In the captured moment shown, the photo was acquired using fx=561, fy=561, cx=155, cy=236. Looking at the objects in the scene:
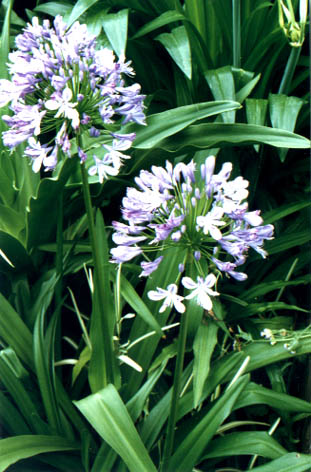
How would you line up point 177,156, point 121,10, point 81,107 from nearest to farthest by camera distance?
point 81,107
point 177,156
point 121,10

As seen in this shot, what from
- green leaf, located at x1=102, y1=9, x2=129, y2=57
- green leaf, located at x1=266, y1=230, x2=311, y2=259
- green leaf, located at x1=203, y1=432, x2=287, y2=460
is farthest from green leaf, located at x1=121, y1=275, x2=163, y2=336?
green leaf, located at x1=102, y1=9, x2=129, y2=57

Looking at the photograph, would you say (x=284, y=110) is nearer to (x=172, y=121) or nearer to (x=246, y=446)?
(x=172, y=121)

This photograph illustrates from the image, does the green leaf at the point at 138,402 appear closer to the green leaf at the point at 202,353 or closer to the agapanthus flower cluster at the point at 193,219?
the green leaf at the point at 202,353

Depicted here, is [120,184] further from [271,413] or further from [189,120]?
[271,413]

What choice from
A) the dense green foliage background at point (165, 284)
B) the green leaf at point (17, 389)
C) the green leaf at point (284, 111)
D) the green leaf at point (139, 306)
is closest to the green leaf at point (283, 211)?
the dense green foliage background at point (165, 284)

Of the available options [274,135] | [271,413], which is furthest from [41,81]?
[271,413]
